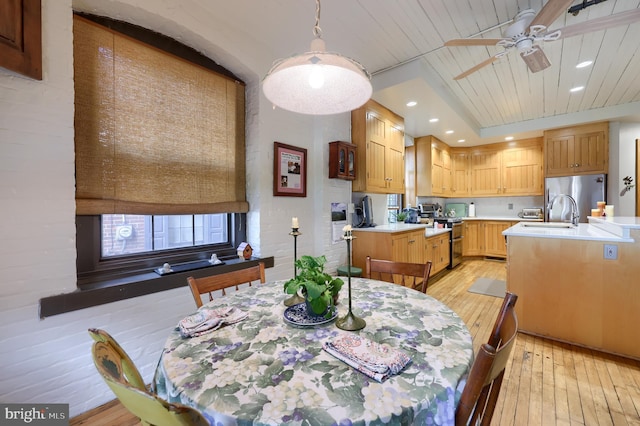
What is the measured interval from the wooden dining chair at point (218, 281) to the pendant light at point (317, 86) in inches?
39.5

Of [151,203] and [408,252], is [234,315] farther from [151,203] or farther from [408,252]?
[408,252]

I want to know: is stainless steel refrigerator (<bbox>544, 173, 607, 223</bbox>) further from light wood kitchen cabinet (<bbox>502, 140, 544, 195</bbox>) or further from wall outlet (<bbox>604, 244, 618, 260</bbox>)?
wall outlet (<bbox>604, 244, 618, 260</bbox>)

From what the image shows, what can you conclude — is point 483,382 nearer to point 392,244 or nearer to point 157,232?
point 157,232

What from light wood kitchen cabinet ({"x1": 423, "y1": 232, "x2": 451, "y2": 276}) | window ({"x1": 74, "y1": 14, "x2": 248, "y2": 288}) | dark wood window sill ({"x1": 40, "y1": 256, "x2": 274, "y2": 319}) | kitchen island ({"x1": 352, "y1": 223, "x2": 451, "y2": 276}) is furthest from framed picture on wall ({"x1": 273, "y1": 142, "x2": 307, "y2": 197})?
light wood kitchen cabinet ({"x1": 423, "y1": 232, "x2": 451, "y2": 276})

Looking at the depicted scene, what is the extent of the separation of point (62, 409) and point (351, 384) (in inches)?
69.1

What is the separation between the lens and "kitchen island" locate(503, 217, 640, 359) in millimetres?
2016

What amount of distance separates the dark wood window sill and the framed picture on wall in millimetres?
975

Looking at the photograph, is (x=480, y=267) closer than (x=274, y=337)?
No

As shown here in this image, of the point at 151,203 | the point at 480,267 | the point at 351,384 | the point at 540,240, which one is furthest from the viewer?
the point at 480,267

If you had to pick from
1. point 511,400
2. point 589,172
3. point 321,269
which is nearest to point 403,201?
point 589,172

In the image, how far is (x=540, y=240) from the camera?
2371 mm

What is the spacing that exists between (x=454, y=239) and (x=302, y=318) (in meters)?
4.62

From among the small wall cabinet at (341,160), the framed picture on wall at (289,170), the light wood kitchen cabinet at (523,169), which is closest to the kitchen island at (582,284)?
the small wall cabinet at (341,160)

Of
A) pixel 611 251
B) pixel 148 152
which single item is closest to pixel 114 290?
pixel 148 152
